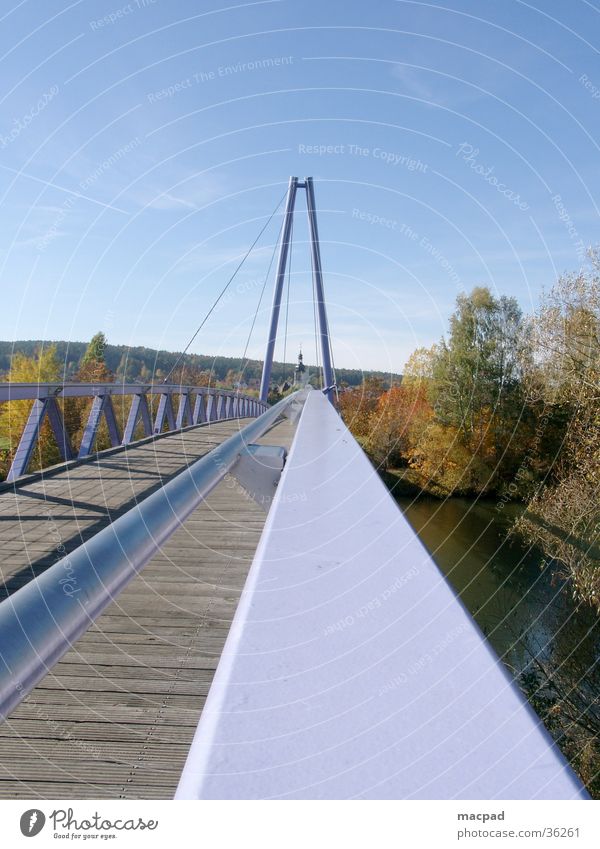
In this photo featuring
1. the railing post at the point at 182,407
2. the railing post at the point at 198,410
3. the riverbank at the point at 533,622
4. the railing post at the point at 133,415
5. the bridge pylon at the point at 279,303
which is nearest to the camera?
the railing post at the point at 133,415

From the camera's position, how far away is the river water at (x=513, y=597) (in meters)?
12.3

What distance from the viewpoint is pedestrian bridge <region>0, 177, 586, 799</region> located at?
39 cm

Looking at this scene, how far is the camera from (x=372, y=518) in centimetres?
91

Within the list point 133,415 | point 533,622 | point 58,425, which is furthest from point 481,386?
point 58,425

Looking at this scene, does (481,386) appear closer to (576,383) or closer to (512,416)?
(512,416)

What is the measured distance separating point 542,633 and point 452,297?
22.1 m

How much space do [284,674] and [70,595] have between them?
0.29 m

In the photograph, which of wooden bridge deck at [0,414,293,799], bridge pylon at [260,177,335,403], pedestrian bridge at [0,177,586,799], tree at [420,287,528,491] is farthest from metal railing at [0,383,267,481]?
tree at [420,287,528,491]

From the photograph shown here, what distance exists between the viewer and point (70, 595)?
65 centimetres

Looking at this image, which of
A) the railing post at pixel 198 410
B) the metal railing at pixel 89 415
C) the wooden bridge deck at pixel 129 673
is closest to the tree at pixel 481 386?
the railing post at pixel 198 410

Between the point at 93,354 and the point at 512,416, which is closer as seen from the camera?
the point at 512,416

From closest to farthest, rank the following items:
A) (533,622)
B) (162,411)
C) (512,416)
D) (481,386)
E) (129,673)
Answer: (129,673) → (162,411) → (533,622) → (512,416) → (481,386)

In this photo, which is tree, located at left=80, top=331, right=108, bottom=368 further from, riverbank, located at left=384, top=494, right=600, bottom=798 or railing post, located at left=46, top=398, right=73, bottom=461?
railing post, located at left=46, top=398, right=73, bottom=461

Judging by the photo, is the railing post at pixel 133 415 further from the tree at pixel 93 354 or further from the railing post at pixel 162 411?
→ the tree at pixel 93 354
